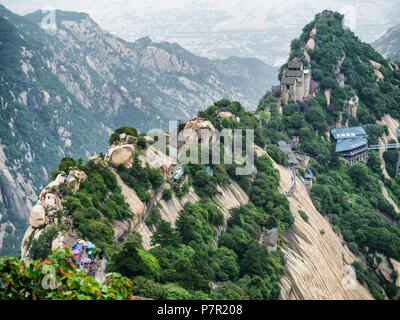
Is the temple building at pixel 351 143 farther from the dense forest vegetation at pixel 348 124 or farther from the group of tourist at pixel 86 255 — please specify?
the group of tourist at pixel 86 255

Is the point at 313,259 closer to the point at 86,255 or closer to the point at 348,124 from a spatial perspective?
the point at 86,255

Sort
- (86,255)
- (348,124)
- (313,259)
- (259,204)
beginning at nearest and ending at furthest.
Result: (86,255)
(313,259)
(259,204)
(348,124)

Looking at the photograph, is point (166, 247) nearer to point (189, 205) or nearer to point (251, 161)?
point (189, 205)

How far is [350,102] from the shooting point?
8944 centimetres

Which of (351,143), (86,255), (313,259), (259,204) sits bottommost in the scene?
(313,259)

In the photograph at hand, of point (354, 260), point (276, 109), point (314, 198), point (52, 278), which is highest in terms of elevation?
point (52, 278)

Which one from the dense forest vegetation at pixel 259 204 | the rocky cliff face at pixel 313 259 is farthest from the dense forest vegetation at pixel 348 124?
the rocky cliff face at pixel 313 259

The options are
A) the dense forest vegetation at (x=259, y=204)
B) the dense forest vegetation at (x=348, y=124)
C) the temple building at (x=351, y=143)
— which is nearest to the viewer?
the dense forest vegetation at (x=259, y=204)

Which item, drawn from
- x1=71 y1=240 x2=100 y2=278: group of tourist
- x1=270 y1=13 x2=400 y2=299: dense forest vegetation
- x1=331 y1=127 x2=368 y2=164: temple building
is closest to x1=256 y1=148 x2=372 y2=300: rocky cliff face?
x1=270 y1=13 x2=400 y2=299: dense forest vegetation

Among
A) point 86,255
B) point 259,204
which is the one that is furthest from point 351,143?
point 86,255

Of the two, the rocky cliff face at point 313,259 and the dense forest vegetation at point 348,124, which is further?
the dense forest vegetation at point 348,124
